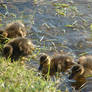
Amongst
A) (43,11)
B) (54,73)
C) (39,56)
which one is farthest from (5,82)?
(43,11)

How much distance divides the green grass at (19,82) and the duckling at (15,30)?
165cm

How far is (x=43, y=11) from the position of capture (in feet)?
20.2

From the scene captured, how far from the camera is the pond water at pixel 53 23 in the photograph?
4945mm

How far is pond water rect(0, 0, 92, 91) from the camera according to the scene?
4.95 metres

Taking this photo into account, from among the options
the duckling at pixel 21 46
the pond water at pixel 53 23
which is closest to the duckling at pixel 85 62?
the pond water at pixel 53 23

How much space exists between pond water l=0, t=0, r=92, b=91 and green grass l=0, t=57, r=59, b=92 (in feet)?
3.02

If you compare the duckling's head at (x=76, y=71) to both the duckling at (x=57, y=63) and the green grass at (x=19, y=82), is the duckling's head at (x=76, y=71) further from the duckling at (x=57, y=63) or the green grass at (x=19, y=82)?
the green grass at (x=19, y=82)

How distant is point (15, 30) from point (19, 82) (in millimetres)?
2300

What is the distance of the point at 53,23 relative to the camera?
18.6ft

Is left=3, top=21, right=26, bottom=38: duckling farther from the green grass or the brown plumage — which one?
the green grass

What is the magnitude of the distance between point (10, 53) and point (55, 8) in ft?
6.38

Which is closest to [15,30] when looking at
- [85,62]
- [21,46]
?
[21,46]

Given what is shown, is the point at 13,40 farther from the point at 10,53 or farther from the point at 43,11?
the point at 43,11

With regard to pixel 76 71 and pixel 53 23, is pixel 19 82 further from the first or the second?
pixel 53 23
